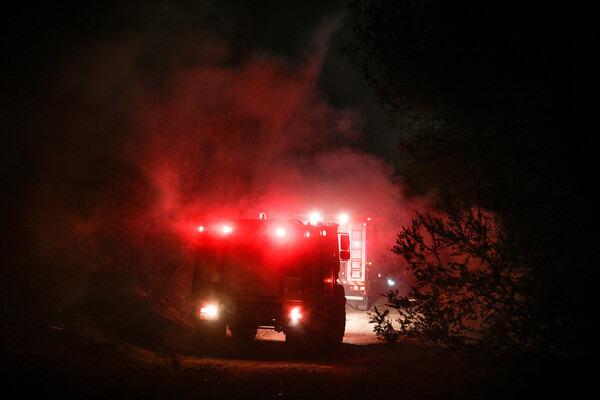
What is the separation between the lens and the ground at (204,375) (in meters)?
5.14

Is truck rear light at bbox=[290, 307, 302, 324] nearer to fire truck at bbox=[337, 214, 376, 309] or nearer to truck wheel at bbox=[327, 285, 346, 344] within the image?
truck wheel at bbox=[327, 285, 346, 344]

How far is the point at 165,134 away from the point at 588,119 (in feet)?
35.7

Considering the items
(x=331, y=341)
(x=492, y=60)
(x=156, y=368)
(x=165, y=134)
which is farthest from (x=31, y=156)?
(x=492, y=60)

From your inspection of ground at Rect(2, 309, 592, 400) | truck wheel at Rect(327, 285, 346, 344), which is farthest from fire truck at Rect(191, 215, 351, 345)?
ground at Rect(2, 309, 592, 400)

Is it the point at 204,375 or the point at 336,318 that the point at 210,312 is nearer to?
the point at 204,375

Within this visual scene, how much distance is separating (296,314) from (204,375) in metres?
2.73

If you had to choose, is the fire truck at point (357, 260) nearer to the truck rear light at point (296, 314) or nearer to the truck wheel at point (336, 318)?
the truck wheel at point (336, 318)

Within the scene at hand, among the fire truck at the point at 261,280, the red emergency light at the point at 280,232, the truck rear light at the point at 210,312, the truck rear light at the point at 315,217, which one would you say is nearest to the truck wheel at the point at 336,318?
the fire truck at the point at 261,280

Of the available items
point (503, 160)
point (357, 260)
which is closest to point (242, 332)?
point (503, 160)

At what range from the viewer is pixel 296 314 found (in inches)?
356

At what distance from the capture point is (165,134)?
13.2m

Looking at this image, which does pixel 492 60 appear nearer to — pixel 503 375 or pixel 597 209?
pixel 597 209

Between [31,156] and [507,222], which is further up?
[31,156]

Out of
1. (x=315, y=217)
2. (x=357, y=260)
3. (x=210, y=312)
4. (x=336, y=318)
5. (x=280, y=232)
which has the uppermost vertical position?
(x=315, y=217)
